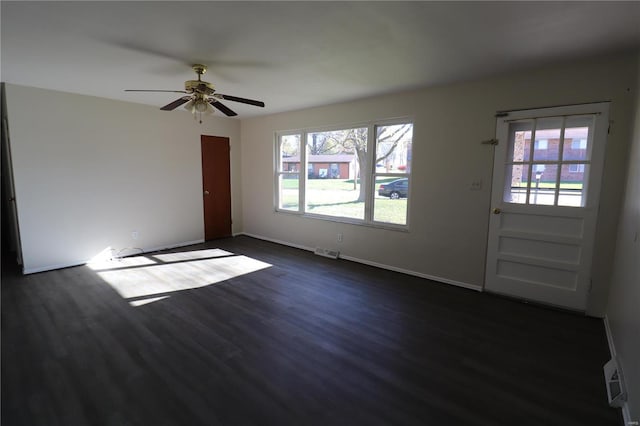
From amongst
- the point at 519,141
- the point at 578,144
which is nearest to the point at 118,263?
the point at 519,141

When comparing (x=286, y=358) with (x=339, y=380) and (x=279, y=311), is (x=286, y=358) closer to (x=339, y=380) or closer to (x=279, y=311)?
(x=339, y=380)

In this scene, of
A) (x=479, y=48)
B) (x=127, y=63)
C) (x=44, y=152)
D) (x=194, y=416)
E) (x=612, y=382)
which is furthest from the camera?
(x=44, y=152)

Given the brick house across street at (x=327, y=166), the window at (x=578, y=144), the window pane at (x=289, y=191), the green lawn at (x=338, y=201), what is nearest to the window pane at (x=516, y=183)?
the window at (x=578, y=144)

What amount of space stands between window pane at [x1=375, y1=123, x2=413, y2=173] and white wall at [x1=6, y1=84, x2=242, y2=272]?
3.42 metres

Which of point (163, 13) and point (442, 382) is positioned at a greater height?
point (163, 13)

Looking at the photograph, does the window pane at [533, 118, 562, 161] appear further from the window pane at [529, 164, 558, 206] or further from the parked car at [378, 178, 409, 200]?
the parked car at [378, 178, 409, 200]

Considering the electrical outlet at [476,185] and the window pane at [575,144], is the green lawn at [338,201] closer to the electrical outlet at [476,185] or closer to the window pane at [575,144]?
the electrical outlet at [476,185]

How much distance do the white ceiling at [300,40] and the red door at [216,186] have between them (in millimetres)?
2301

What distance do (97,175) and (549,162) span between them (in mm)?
5945

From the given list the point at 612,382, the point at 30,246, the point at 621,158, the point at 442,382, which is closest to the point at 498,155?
the point at 621,158

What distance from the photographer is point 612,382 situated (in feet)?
6.86

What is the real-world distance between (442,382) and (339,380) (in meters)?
0.72

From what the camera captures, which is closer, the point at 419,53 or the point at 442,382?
the point at 442,382

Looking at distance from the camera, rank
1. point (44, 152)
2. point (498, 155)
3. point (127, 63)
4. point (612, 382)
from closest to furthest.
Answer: point (612, 382) < point (127, 63) < point (498, 155) < point (44, 152)
